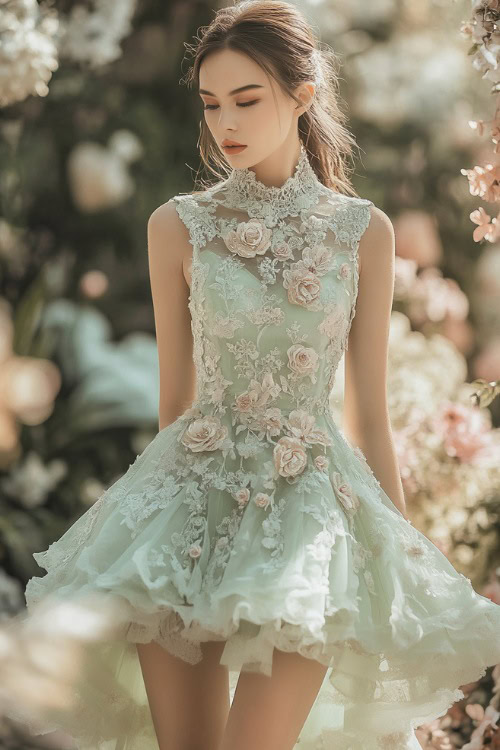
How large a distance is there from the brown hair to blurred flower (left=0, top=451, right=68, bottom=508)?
2296mm

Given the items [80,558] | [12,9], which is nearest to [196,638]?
[80,558]

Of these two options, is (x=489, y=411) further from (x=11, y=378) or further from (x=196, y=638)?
(x=196, y=638)

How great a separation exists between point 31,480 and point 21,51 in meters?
1.83

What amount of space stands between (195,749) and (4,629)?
24.6 inches

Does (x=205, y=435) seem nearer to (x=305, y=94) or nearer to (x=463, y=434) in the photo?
(x=305, y=94)

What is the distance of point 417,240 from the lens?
4.95 meters

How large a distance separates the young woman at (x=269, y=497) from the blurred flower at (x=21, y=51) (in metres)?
0.98

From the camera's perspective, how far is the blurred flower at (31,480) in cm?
462

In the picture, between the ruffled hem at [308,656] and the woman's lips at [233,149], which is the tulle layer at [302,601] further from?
the woman's lips at [233,149]

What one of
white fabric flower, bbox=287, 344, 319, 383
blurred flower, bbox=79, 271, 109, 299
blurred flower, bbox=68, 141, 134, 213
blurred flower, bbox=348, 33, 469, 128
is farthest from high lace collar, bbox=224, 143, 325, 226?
blurred flower, bbox=348, 33, 469, 128

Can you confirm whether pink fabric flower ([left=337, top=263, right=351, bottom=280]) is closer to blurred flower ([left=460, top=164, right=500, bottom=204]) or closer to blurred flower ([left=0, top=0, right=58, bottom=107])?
blurred flower ([left=460, top=164, right=500, bottom=204])

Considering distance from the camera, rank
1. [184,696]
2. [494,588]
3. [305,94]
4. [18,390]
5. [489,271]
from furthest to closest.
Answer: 1. [489,271]
2. [18,390]
3. [494,588]
4. [305,94]
5. [184,696]

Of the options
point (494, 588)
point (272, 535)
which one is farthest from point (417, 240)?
point (272, 535)

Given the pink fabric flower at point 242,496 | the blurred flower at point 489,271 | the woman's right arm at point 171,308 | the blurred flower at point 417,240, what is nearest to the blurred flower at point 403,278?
the blurred flower at point 417,240
